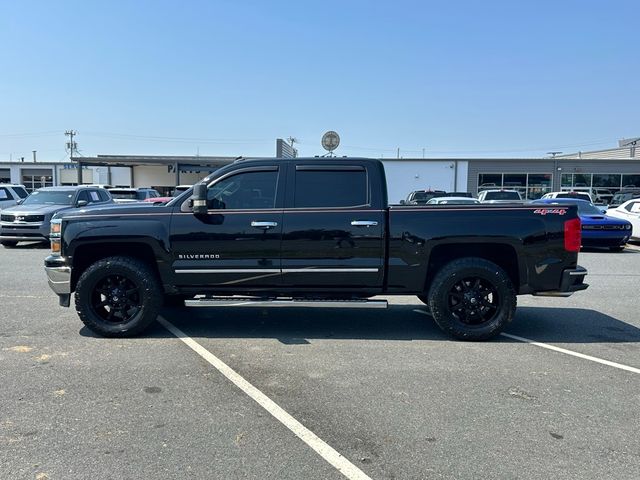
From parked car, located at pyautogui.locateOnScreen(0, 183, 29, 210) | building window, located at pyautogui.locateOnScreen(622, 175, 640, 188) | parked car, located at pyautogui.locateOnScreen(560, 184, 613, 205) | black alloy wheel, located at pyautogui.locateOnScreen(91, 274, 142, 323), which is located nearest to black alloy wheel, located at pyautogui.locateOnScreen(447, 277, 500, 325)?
black alloy wheel, located at pyautogui.locateOnScreen(91, 274, 142, 323)

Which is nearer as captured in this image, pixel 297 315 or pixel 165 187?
pixel 297 315

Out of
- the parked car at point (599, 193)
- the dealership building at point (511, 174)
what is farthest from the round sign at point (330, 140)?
the parked car at point (599, 193)

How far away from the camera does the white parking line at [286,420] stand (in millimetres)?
3248

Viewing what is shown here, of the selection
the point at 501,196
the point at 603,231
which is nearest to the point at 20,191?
the point at 501,196

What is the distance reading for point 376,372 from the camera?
496cm

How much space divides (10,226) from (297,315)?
1194 centimetres

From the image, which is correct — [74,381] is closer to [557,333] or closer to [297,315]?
[297,315]

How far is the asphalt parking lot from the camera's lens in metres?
3.31

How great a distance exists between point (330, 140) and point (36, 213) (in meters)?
8.80

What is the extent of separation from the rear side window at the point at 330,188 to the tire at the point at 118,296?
6.32 ft

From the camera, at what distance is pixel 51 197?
651 inches

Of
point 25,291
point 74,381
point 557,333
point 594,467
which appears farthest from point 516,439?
point 25,291

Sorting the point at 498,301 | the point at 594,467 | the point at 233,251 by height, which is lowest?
the point at 594,467

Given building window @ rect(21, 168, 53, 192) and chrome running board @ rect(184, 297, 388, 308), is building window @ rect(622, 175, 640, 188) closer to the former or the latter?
chrome running board @ rect(184, 297, 388, 308)
